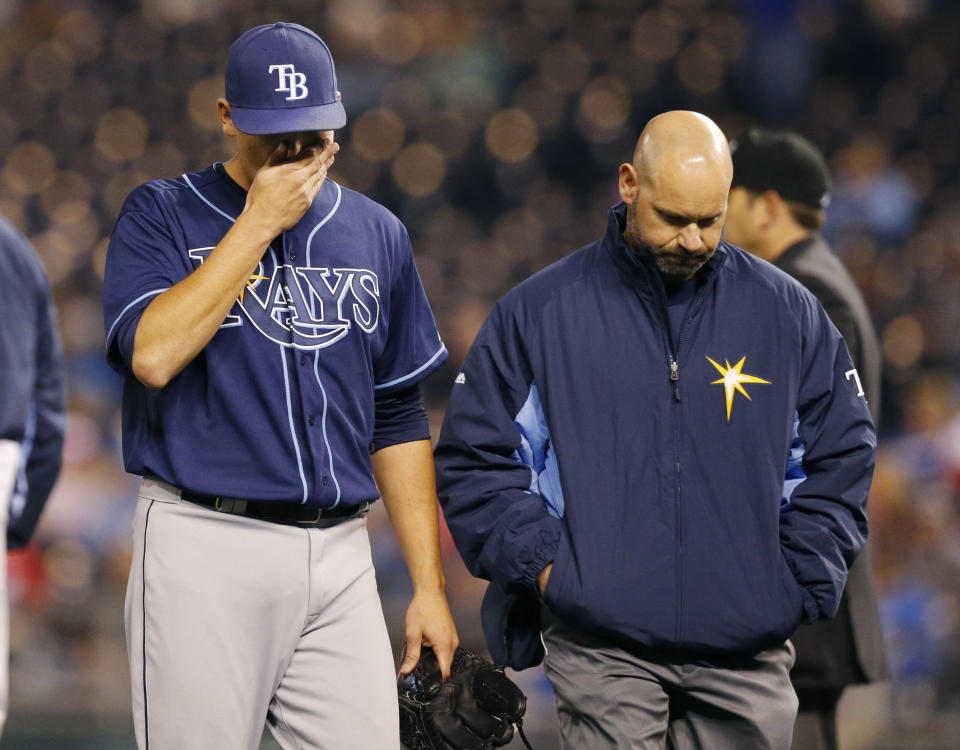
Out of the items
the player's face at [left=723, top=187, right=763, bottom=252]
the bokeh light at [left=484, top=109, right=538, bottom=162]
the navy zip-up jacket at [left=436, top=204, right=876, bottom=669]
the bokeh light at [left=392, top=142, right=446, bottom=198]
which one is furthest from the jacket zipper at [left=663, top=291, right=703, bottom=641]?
the bokeh light at [left=484, top=109, right=538, bottom=162]

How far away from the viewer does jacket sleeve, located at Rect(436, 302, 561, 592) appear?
98.1 inches

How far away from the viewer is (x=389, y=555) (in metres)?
6.81

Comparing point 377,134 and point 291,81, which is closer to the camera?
point 291,81

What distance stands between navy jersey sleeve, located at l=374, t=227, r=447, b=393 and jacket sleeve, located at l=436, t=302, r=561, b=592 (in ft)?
0.30

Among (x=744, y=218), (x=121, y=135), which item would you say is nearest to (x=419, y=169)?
(x=121, y=135)

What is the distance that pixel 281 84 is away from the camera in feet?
7.79

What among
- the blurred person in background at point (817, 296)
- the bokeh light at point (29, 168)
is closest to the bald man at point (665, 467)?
the blurred person in background at point (817, 296)

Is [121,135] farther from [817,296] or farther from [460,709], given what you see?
[460,709]

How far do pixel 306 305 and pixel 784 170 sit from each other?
1757mm

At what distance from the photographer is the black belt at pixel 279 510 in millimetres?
2322

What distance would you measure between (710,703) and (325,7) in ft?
28.1

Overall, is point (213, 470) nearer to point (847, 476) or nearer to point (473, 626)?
point (847, 476)

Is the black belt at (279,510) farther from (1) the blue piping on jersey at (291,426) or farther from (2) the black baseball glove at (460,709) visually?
(2) the black baseball glove at (460,709)

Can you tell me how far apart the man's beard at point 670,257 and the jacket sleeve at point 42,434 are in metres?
1.35
